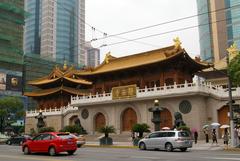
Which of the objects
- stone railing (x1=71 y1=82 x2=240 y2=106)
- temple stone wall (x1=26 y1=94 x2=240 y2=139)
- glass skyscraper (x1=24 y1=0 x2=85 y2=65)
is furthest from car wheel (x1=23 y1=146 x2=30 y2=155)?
glass skyscraper (x1=24 y1=0 x2=85 y2=65)

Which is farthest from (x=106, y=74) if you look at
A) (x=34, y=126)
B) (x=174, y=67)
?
(x=34, y=126)

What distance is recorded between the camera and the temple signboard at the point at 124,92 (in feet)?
136

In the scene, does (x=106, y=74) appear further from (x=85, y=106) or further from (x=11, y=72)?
(x=11, y=72)

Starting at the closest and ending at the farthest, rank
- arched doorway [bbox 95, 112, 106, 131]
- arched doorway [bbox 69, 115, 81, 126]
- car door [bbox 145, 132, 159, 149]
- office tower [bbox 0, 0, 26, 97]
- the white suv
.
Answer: the white suv, car door [bbox 145, 132, 159, 149], arched doorway [bbox 95, 112, 106, 131], arched doorway [bbox 69, 115, 81, 126], office tower [bbox 0, 0, 26, 97]

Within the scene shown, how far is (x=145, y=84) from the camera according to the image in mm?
Answer: 43562

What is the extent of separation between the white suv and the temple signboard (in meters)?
17.0

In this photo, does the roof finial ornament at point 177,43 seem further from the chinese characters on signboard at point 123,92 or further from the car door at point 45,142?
the car door at point 45,142

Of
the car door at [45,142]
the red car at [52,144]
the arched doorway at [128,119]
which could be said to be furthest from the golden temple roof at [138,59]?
the car door at [45,142]

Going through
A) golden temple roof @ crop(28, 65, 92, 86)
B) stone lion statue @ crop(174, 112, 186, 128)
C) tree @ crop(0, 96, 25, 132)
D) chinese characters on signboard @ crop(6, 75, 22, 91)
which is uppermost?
chinese characters on signboard @ crop(6, 75, 22, 91)

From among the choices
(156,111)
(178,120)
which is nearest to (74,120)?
(178,120)

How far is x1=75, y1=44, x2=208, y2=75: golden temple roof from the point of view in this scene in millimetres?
39562

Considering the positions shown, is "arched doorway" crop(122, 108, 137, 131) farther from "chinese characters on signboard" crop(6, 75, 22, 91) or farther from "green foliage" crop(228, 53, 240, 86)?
"chinese characters on signboard" crop(6, 75, 22, 91)

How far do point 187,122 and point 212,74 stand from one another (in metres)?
16.1

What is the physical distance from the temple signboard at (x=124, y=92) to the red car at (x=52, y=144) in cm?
2193
